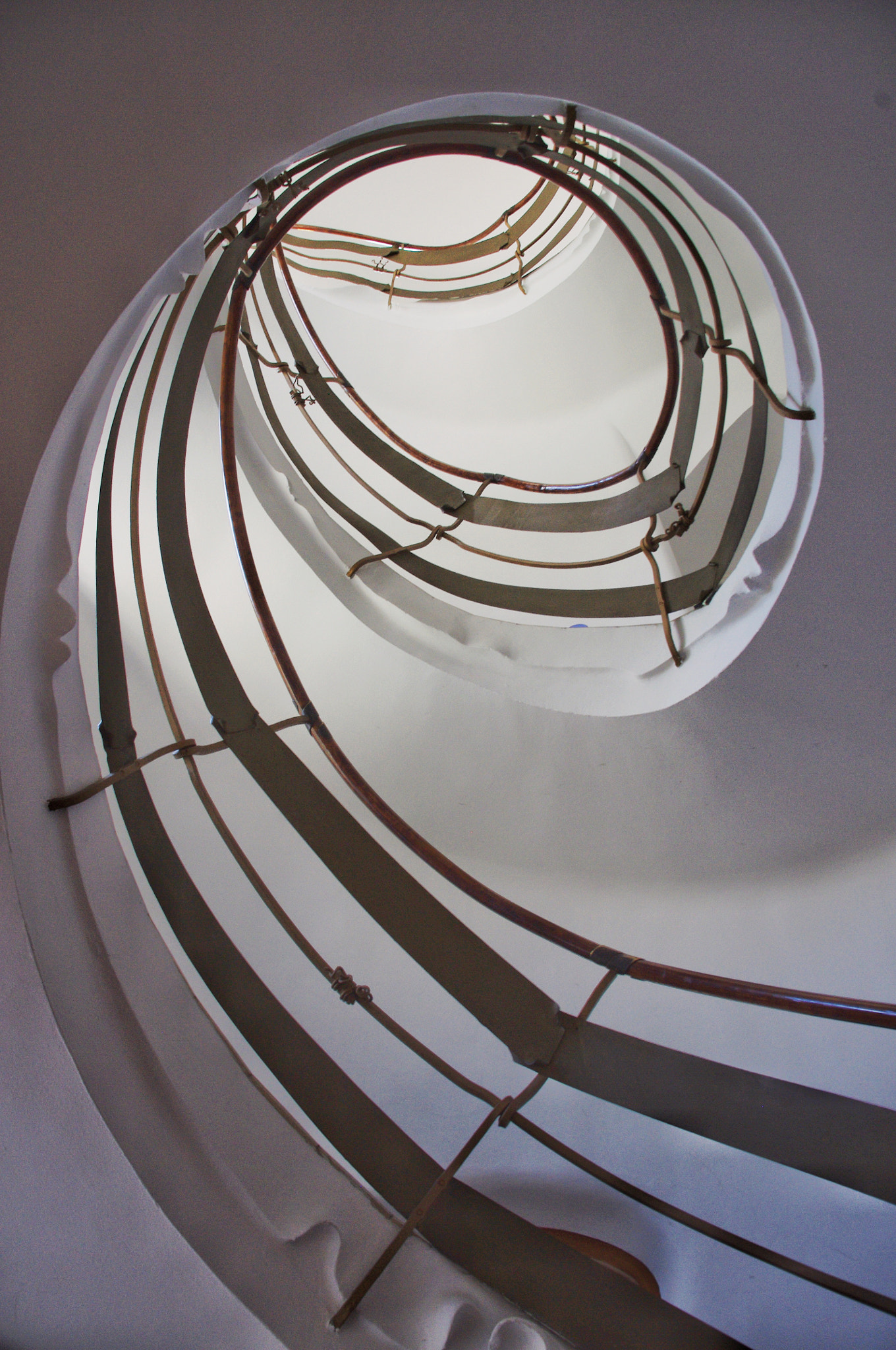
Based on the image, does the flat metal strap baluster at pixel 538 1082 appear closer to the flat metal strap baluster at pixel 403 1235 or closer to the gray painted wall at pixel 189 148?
the flat metal strap baluster at pixel 403 1235

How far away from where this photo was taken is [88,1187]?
135 centimetres

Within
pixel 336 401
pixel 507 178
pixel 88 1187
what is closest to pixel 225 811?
pixel 336 401

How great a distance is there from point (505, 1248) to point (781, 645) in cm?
218

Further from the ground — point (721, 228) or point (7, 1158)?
point (721, 228)

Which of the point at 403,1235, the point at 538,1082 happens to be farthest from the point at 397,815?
the point at 403,1235

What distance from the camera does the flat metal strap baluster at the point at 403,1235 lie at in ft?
4.59

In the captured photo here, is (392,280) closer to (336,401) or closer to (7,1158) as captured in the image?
(336,401)

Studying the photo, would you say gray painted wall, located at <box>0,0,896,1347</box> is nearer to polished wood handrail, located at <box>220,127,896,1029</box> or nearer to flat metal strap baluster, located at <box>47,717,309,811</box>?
flat metal strap baluster, located at <box>47,717,309,811</box>

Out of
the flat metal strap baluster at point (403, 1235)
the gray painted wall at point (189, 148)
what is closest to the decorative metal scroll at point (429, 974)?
the flat metal strap baluster at point (403, 1235)

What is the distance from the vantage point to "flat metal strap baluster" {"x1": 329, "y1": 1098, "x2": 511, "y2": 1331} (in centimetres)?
140

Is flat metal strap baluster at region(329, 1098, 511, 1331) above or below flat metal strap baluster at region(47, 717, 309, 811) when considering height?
below

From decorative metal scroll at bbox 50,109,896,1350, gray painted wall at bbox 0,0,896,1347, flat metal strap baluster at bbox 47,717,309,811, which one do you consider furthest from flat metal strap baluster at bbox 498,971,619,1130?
flat metal strap baluster at bbox 47,717,309,811

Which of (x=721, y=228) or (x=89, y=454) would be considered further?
(x=721, y=228)

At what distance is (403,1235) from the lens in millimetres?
1445
